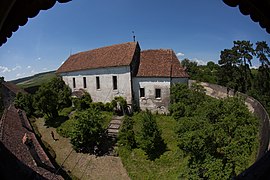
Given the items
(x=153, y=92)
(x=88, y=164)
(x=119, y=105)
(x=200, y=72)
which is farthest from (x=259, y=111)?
(x=200, y=72)

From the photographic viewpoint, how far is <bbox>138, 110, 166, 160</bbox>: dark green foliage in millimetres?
13648

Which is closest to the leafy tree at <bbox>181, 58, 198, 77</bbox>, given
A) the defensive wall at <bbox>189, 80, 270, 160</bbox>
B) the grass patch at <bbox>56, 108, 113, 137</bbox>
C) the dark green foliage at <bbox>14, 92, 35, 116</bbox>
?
the defensive wall at <bbox>189, 80, 270, 160</bbox>

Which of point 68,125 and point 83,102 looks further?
point 83,102

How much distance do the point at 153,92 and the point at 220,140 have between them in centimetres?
1144

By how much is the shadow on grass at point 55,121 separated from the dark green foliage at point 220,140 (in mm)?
14091

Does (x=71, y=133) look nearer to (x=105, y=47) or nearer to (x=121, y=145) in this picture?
(x=121, y=145)

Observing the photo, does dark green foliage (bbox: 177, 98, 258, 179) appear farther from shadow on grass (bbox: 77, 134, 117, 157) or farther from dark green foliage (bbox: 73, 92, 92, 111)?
dark green foliage (bbox: 73, 92, 92, 111)

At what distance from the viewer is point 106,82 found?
22438mm

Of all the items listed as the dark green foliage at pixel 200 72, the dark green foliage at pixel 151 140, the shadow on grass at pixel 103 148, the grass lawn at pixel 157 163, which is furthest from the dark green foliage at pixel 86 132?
the dark green foliage at pixel 200 72

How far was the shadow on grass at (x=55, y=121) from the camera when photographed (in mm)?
20609

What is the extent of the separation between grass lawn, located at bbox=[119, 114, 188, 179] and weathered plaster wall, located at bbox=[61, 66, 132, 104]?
7209mm

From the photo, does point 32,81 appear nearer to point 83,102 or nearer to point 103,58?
point 83,102

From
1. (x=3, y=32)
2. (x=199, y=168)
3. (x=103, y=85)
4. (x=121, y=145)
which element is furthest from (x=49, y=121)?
(x=3, y=32)

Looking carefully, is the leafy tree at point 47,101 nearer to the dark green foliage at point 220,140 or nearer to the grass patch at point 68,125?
the grass patch at point 68,125
